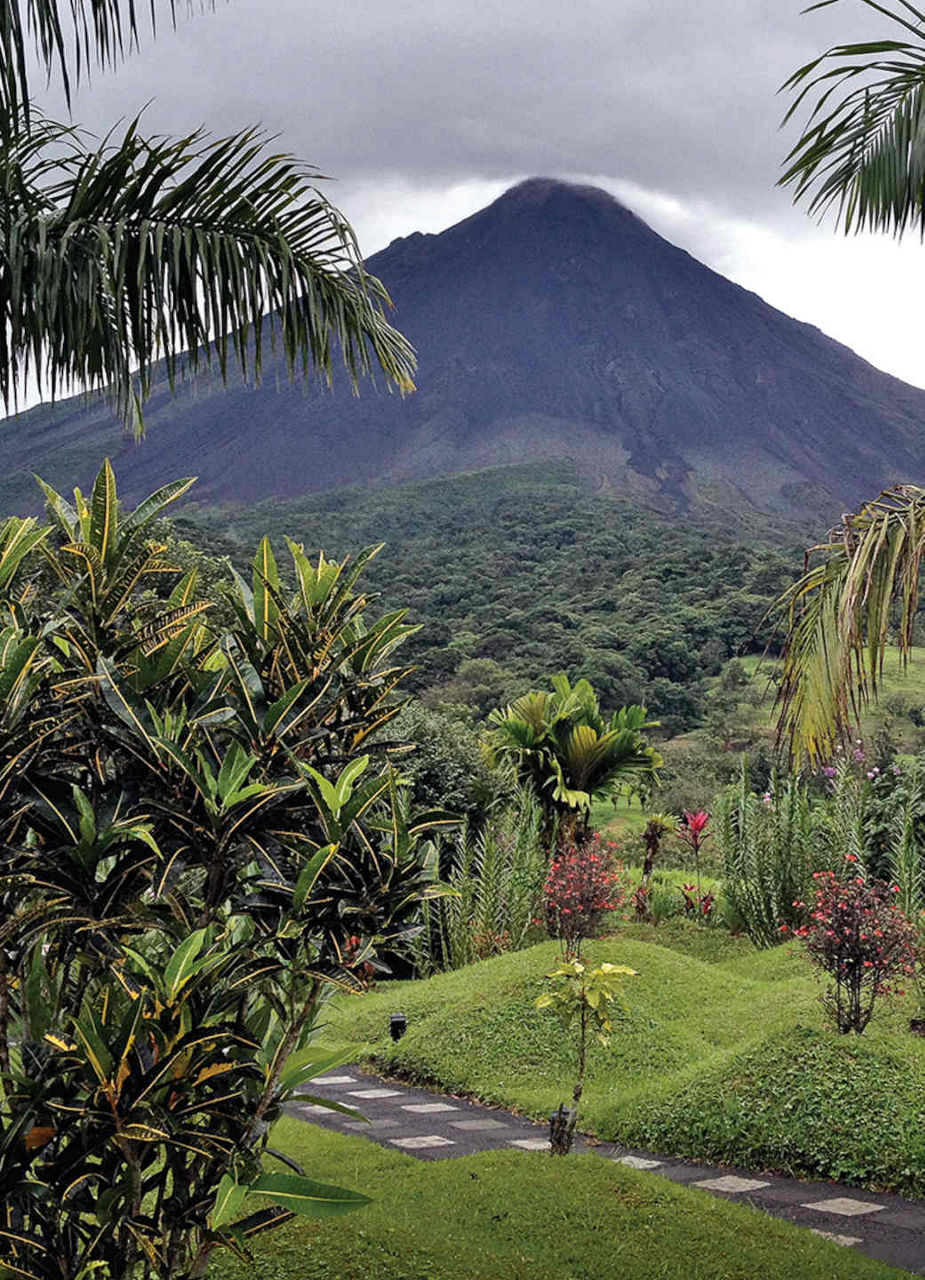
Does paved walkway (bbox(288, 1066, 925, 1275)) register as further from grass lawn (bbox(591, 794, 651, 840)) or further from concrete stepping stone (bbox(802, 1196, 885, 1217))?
grass lawn (bbox(591, 794, 651, 840))

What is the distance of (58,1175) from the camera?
237 cm

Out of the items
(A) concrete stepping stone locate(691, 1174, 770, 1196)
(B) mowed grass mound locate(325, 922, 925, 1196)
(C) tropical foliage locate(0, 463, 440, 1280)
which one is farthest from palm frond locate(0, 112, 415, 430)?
(B) mowed grass mound locate(325, 922, 925, 1196)

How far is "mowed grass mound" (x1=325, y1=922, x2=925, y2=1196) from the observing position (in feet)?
18.3

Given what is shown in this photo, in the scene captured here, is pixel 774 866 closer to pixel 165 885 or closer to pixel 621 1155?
pixel 621 1155

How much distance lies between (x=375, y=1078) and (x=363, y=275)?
559cm

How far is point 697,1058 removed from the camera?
7336 millimetres

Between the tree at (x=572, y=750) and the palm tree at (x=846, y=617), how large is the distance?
663 cm

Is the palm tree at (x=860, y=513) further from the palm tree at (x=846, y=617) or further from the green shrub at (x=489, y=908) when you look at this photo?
the green shrub at (x=489, y=908)

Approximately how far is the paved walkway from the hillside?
186ft

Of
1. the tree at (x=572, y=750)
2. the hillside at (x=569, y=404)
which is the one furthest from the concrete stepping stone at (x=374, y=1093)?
the hillside at (x=569, y=404)

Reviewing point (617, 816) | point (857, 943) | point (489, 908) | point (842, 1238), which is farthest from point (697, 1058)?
point (617, 816)

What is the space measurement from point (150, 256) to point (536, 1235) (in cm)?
357

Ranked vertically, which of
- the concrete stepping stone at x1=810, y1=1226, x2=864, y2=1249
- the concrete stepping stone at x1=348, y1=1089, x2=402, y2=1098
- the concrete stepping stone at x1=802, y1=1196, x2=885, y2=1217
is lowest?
the concrete stepping stone at x1=348, y1=1089, x2=402, y2=1098

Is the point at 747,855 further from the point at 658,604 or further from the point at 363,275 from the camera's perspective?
the point at 658,604
